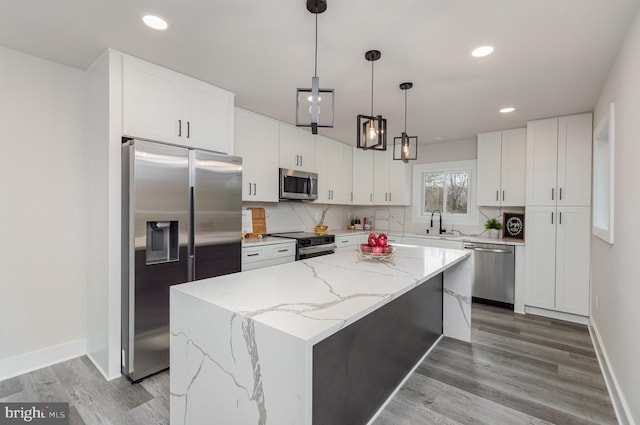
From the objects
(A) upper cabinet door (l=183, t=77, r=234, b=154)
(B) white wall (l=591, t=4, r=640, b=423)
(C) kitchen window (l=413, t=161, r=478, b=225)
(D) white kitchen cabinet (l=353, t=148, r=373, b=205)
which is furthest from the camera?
(D) white kitchen cabinet (l=353, t=148, r=373, b=205)

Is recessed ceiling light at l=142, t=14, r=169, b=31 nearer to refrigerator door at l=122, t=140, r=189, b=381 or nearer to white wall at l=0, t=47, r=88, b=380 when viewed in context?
refrigerator door at l=122, t=140, r=189, b=381

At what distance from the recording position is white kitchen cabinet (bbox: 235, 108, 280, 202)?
3559 mm

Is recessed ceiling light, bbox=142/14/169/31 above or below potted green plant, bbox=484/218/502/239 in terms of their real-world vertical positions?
above

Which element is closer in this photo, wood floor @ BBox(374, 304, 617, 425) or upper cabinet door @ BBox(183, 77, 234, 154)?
wood floor @ BBox(374, 304, 617, 425)

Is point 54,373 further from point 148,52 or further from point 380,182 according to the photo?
point 380,182

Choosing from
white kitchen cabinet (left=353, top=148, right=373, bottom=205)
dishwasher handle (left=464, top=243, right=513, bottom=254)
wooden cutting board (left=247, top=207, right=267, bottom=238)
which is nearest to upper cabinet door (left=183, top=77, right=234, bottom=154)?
wooden cutting board (left=247, top=207, right=267, bottom=238)

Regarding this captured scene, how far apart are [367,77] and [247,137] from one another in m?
1.61

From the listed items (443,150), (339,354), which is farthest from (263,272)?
(443,150)

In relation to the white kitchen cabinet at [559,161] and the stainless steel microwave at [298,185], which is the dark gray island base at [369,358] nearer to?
the stainless steel microwave at [298,185]

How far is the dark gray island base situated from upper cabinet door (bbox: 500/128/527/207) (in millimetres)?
2340

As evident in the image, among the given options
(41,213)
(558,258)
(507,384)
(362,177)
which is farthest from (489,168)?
(41,213)

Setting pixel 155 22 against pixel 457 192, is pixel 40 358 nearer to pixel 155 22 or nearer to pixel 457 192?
pixel 155 22

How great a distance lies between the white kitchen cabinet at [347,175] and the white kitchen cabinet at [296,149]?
867 mm

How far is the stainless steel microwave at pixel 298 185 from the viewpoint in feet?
13.1
